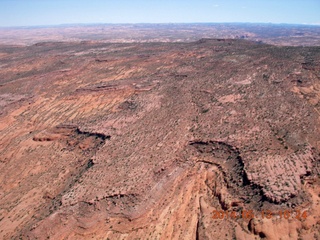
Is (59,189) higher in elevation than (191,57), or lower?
lower

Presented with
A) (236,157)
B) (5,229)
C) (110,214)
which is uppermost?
(236,157)

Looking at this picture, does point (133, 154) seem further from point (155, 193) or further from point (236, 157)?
point (236, 157)

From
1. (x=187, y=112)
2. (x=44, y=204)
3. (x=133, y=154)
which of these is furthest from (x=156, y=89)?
(x=44, y=204)

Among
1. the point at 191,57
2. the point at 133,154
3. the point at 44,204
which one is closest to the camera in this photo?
the point at 44,204

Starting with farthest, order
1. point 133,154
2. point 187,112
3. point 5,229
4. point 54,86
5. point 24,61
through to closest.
→ point 24,61 → point 54,86 → point 187,112 → point 133,154 → point 5,229

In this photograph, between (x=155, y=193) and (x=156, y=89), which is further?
(x=156, y=89)
